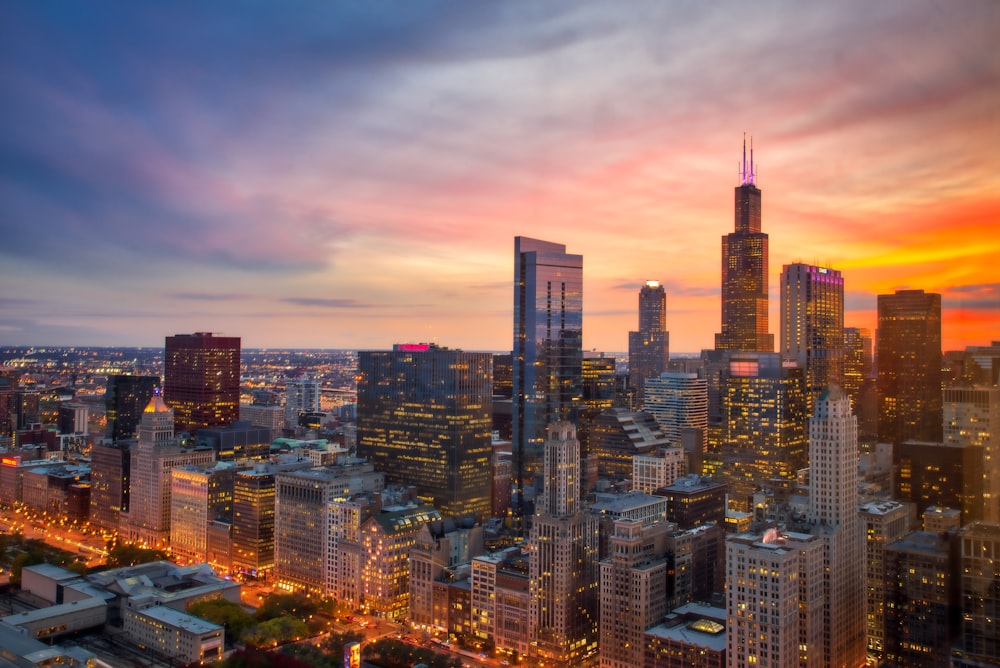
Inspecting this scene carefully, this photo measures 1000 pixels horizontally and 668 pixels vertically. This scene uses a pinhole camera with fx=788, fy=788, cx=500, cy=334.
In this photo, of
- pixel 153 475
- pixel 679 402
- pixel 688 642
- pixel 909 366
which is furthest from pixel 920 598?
pixel 679 402

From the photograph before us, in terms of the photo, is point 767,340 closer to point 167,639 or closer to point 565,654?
point 565,654

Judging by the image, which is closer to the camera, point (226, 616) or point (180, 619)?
point (180, 619)

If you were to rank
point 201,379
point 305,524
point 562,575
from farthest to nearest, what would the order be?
point 201,379 < point 305,524 < point 562,575

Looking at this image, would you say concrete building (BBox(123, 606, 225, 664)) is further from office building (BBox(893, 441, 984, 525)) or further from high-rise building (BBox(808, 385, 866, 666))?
office building (BBox(893, 441, 984, 525))

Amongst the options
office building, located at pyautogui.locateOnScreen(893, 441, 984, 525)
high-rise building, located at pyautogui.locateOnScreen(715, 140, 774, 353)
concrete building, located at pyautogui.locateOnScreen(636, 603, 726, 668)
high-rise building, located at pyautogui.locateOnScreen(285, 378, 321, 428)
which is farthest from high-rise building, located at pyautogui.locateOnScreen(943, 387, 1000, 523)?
high-rise building, located at pyautogui.locateOnScreen(285, 378, 321, 428)

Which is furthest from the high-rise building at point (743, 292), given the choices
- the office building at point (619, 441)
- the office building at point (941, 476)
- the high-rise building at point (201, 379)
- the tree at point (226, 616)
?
the tree at point (226, 616)

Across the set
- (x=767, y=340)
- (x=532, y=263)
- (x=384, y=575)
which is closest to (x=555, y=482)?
(x=384, y=575)

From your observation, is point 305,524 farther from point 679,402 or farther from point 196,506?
point 679,402
